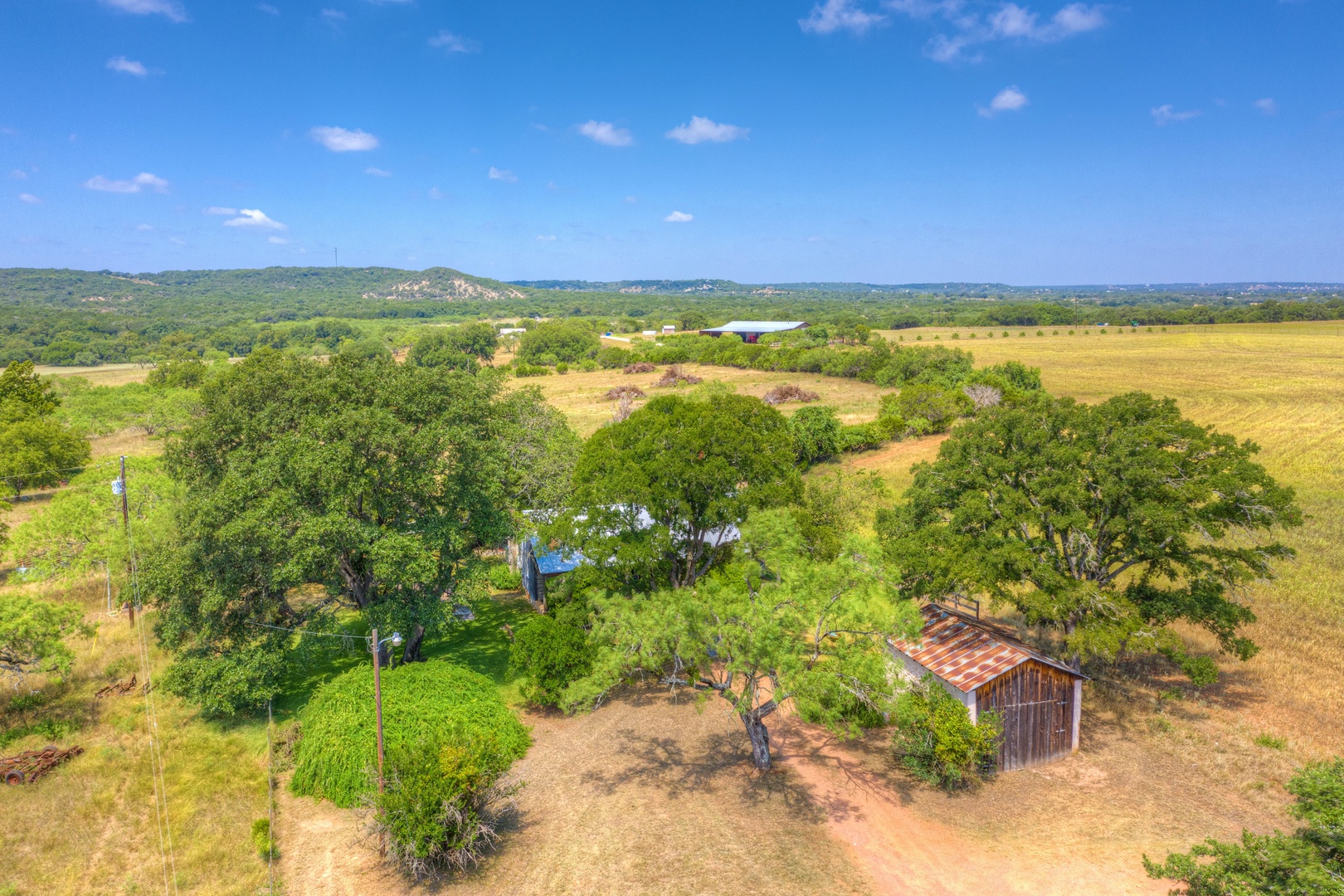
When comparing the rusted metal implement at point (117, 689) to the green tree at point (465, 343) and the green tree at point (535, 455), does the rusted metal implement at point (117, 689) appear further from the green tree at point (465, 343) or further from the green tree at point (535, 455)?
the green tree at point (465, 343)

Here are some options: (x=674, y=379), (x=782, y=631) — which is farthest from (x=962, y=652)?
(x=674, y=379)

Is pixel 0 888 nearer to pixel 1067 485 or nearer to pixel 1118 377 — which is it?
pixel 1067 485

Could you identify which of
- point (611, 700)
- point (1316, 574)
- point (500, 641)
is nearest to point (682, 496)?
point (611, 700)

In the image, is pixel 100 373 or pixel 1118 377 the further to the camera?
pixel 100 373

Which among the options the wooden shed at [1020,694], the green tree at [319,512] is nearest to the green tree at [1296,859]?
the wooden shed at [1020,694]

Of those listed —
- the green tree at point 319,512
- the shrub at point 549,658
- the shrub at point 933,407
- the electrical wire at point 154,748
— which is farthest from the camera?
the shrub at point 933,407

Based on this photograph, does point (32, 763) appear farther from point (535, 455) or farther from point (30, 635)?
point (535, 455)
